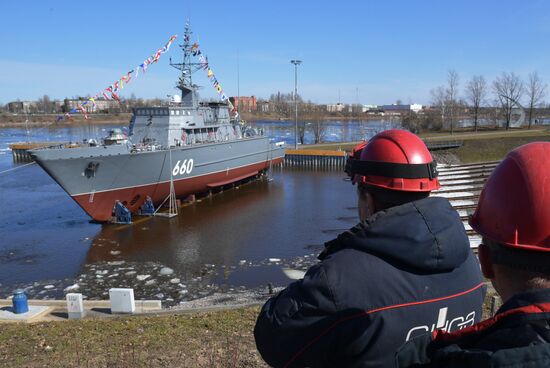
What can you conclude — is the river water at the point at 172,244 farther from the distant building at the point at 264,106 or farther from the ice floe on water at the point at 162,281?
the distant building at the point at 264,106

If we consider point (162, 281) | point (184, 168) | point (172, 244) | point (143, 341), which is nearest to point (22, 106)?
point (184, 168)

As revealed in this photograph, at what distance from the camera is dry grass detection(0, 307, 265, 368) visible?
249 inches

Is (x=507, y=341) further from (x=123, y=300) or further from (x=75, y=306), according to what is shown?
(x=75, y=306)

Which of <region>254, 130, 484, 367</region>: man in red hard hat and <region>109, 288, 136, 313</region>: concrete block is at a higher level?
<region>254, 130, 484, 367</region>: man in red hard hat

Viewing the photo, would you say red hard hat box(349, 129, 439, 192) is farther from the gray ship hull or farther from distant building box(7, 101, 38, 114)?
distant building box(7, 101, 38, 114)

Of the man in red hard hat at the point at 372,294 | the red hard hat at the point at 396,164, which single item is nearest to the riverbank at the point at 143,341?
the red hard hat at the point at 396,164

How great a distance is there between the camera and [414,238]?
1938mm

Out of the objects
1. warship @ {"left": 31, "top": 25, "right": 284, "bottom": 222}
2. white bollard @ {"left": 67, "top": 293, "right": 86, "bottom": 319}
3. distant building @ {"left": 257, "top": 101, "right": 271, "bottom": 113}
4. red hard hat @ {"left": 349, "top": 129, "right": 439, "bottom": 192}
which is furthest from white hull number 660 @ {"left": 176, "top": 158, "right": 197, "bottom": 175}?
distant building @ {"left": 257, "top": 101, "right": 271, "bottom": 113}

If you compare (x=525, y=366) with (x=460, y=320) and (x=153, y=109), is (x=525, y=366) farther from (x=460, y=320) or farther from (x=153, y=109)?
(x=153, y=109)

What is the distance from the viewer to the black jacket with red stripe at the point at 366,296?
1896mm

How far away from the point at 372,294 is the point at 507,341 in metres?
0.68

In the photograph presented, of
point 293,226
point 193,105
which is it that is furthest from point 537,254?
point 193,105

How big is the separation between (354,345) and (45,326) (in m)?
8.58

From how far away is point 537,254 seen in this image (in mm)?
1559
